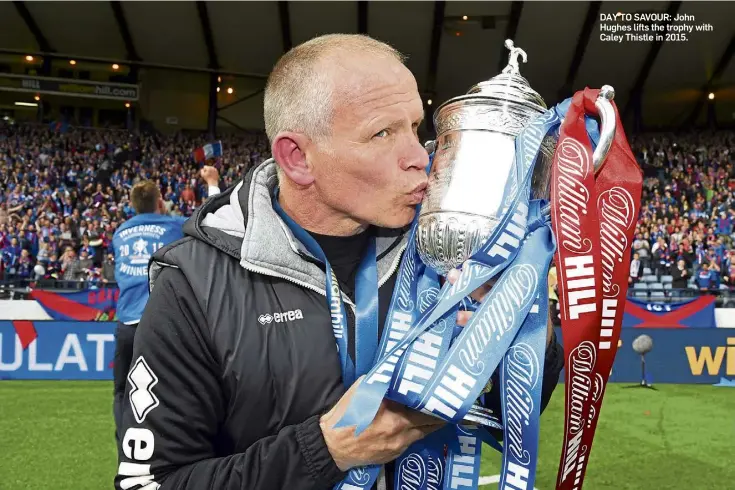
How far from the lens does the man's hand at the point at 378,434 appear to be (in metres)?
1.33

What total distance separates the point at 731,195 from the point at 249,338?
21.2 meters

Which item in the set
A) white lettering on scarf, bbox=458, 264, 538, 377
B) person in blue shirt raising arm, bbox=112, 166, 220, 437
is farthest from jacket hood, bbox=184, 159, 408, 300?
person in blue shirt raising arm, bbox=112, 166, 220, 437

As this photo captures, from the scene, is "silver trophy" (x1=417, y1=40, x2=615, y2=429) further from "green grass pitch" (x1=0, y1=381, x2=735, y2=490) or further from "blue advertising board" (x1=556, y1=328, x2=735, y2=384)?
"blue advertising board" (x1=556, y1=328, x2=735, y2=384)

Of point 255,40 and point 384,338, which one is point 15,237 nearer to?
point 255,40

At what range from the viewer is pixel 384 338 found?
1.53m

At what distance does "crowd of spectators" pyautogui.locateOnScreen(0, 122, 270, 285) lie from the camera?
16.3 m

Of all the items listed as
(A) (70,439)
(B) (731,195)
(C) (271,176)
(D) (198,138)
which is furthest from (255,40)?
(C) (271,176)

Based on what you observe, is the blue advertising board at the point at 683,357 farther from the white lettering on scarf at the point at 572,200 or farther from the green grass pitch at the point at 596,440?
the white lettering on scarf at the point at 572,200

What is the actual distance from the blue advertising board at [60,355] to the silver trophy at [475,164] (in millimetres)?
8191

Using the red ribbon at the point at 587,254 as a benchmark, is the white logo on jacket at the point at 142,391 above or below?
below

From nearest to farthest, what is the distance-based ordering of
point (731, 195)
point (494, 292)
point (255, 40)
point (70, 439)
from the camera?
point (494, 292)
point (70, 439)
point (731, 195)
point (255, 40)
